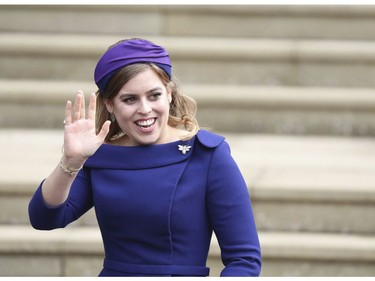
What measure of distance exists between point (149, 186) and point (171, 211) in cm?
9

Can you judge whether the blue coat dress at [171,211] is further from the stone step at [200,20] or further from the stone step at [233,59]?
the stone step at [200,20]

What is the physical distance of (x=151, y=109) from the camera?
2689 millimetres

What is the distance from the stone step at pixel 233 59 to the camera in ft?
20.2

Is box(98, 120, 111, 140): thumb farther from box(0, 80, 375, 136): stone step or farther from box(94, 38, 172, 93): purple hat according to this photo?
box(0, 80, 375, 136): stone step

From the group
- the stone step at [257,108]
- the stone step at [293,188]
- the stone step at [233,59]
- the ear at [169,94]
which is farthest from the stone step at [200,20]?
the ear at [169,94]

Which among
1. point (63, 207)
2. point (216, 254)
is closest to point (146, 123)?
point (63, 207)

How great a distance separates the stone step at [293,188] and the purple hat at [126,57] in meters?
1.99

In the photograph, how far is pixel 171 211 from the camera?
2.66 meters

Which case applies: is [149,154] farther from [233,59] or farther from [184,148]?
[233,59]

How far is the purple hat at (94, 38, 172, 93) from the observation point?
268cm

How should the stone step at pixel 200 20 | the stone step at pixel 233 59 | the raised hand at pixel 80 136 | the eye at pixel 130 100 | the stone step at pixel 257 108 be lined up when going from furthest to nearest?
the stone step at pixel 200 20, the stone step at pixel 233 59, the stone step at pixel 257 108, the eye at pixel 130 100, the raised hand at pixel 80 136

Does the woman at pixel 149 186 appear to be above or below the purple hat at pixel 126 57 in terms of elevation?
below

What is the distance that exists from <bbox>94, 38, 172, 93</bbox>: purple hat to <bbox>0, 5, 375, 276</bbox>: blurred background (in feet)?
6.25

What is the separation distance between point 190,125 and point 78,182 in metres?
0.36
